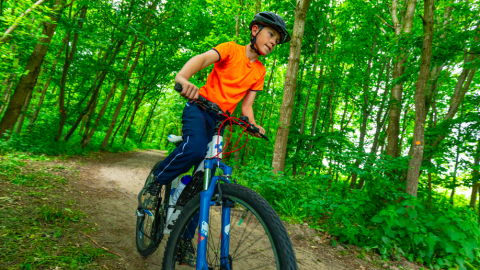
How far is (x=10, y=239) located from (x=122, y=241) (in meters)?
0.98

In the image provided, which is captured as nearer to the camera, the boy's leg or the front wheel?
the front wheel

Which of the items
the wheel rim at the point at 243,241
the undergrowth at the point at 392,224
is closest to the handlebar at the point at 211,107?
the wheel rim at the point at 243,241

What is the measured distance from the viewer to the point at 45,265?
191 cm

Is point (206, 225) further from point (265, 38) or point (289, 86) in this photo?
point (289, 86)

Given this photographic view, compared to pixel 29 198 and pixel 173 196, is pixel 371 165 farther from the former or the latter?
pixel 29 198

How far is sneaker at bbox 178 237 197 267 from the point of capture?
67.5 inches

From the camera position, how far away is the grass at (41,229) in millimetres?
1965

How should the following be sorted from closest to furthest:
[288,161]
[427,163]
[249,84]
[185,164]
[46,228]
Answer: [185,164] → [249,84] → [46,228] → [427,163] → [288,161]

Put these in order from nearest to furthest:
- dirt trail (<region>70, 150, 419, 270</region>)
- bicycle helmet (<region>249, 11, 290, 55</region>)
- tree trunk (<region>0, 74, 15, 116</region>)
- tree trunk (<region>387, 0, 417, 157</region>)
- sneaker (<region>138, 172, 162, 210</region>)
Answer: bicycle helmet (<region>249, 11, 290, 55</region>) → sneaker (<region>138, 172, 162, 210</region>) → dirt trail (<region>70, 150, 419, 270</region>) → tree trunk (<region>0, 74, 15, 116</region>) → tree trunk (<region>387, 0, 417, 157</region>)

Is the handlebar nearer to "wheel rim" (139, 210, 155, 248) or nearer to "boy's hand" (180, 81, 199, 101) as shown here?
"boy's hand" (180, 81, 199, 101)

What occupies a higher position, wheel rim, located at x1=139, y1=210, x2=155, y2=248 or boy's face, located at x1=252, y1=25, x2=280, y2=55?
boy's face, located at x1=252, y1=25, x2=280, y2=55

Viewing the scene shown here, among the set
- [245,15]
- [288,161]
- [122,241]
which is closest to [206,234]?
[122,241]

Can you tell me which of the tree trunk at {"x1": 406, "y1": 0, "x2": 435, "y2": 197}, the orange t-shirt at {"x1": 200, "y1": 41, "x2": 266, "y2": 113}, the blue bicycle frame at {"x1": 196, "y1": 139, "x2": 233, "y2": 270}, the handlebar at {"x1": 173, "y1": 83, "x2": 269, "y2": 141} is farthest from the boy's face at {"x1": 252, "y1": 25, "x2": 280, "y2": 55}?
the tree trunk at {"x1": 406, "y1": 0, "x2": 435, "y2": 197}

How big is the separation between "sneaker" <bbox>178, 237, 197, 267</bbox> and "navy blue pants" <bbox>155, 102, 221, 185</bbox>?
54 centimetres
